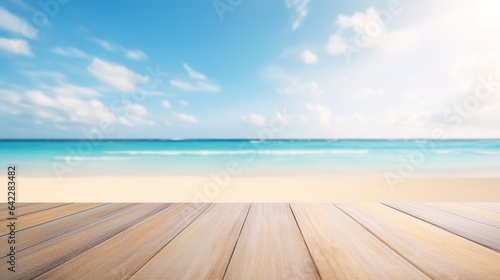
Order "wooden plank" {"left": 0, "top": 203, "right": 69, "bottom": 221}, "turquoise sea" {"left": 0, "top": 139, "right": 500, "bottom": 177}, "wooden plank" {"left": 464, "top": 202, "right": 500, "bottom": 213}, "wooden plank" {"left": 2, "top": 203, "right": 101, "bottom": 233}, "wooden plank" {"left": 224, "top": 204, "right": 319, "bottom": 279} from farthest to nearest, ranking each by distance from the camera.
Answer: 1. "turquoise sea" {"left": 0, "top": 139, "right": 500, "bottom": 177}
2. "wooden plank" {"left": 464, "top": 202, "right": 500, "bottom": 213}
3. "wooden plank" {"left": 0, "top": 203, "right": 69, "bottom": 221}
4. "wooden plank" {"left": 2, "top": 203, "right": 101, "bottom": 233}
5. "wooden plank" {"left": 224, "top": 204, "right": 319, "bottom": 279}

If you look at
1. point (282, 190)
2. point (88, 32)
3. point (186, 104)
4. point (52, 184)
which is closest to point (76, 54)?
point (88, 32)

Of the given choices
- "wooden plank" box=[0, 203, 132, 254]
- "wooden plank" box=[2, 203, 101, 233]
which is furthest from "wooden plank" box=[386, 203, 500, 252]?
"wooden plank" box=[2, 203, 101, 233]

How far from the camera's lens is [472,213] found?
5.46 feet

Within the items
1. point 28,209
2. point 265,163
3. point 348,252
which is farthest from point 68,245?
point 265,163

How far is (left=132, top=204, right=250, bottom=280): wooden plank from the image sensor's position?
2.74 feet

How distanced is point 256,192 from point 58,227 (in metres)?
3.84

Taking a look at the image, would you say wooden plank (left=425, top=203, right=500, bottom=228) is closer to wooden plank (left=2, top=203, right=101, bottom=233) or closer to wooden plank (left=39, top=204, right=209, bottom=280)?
wooden plank (left=39, top=204, right=209, bottom=280)

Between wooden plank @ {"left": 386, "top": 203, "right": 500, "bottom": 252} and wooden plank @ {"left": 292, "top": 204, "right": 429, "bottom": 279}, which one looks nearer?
wooden plank @ {"left": 292, "top": 204, "right": 429, "bottom": 279}

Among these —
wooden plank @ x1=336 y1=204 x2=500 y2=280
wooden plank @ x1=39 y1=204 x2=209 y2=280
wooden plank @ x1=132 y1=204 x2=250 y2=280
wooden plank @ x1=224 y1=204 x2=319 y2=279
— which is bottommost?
wooden plank @ x1=336 y1=204 x2=500 y2=280

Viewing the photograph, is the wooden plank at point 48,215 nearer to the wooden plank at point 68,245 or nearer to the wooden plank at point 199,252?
the wooden plank at point 68,245

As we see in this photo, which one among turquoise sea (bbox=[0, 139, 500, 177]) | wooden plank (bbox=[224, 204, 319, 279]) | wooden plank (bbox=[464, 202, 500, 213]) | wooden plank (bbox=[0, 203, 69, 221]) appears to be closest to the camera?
wooden plank (bbox=[224, 204, 319, 279])

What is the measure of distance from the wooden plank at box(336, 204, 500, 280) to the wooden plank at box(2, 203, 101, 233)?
1.84 metres

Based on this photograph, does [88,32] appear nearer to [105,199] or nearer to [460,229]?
[105,199]

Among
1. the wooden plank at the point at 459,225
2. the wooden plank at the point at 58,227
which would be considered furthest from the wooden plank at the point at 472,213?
the wooden plank at the point at 58,227
